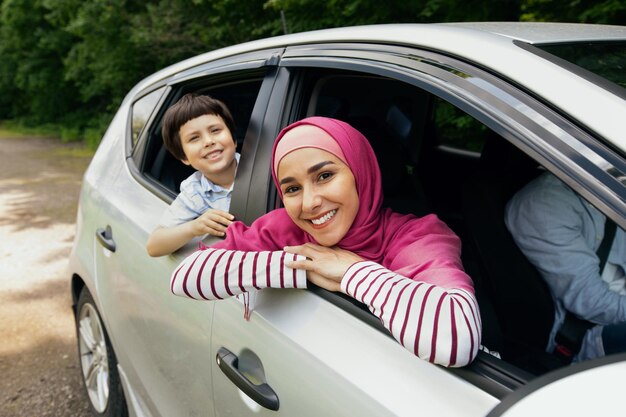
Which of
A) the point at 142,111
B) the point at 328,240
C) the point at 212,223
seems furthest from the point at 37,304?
the point at 328,240

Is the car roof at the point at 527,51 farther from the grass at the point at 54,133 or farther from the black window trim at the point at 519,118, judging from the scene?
the grass at the point at 54,133

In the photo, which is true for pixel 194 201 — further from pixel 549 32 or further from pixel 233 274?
pixel 549 32

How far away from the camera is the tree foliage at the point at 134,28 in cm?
501

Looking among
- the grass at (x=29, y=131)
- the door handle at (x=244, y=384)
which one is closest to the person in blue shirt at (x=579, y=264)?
the door handle at (x=244, y=384)

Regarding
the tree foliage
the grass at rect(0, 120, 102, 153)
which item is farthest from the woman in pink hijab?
the grass at rect(0, 120, 102, 153)

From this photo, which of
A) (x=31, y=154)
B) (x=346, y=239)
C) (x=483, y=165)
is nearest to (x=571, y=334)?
(x=483, y=165)

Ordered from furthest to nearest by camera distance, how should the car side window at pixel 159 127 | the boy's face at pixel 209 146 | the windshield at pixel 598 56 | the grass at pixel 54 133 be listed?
the grass at pixel 54 133 → the car side window at pixel 159 127 → the boy's face at pixel 209 146 → the windshield at pixel 598 56

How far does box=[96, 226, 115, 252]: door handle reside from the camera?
7.25 ft

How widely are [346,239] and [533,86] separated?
0.58 meters

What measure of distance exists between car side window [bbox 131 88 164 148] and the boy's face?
47cm

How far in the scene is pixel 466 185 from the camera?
1.76 metres

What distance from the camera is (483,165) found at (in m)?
1.78

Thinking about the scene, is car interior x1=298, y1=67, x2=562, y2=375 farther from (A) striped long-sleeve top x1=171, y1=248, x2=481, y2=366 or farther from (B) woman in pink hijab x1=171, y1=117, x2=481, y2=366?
(A) striped long-sleeve top x1=171, y1=248, x2=481, y2=366

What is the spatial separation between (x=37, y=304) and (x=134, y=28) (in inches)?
338
